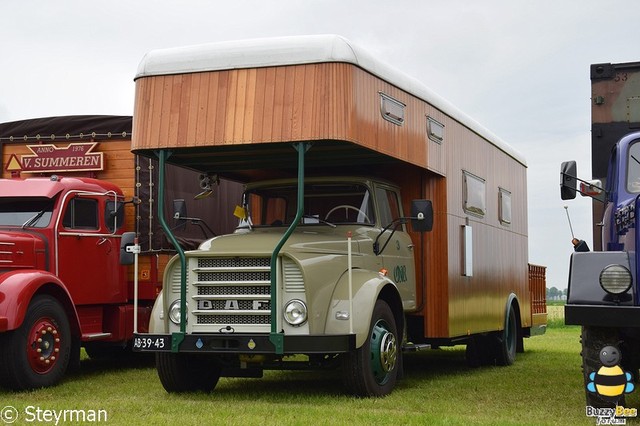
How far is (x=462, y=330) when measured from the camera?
11758 millimetres

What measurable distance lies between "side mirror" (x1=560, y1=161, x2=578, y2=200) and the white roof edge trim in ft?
6.56

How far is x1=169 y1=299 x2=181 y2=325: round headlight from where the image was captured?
910cm

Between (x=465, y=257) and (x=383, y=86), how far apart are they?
3.25 m

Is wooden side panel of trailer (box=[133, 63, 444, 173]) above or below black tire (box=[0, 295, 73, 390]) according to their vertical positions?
above

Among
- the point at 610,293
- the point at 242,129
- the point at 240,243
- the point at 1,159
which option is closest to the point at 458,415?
the point at 610,293

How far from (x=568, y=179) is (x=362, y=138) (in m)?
1.91

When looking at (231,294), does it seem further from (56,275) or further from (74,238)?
(74,238)

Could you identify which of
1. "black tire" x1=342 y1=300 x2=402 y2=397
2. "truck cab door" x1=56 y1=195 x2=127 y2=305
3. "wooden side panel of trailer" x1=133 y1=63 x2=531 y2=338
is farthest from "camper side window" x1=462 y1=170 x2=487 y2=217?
"truck cab door" x1=56 y1=195 x2=127 y2=305

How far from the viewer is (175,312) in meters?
9.13

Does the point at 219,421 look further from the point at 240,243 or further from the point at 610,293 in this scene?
the point at 610,293

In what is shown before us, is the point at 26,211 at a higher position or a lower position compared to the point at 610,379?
higher

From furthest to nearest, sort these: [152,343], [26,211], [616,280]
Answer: [26,211], [152,343], [616,280]

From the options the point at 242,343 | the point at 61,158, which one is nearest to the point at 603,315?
the point at 242,343

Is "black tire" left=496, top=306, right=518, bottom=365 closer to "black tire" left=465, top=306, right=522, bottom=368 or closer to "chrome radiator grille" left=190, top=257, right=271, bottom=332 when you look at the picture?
"black tire" left=465, top=306, right=522, bottom=368
